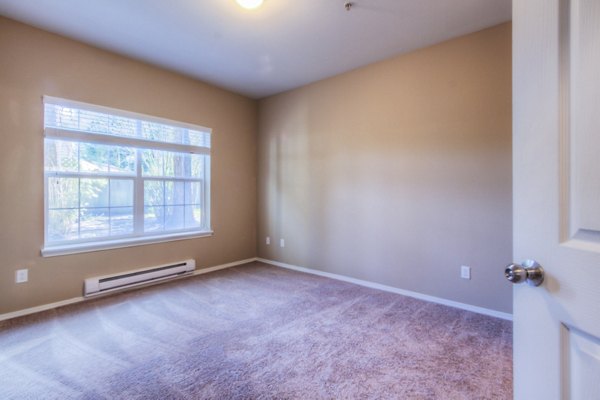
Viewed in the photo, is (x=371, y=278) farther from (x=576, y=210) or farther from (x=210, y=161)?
(x=576, y=210)

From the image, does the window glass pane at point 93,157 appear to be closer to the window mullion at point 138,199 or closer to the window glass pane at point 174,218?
the window mullion at point 138,199

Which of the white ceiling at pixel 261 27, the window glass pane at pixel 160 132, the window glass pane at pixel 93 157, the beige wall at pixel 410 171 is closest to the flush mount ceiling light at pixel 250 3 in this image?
the white ceiling at pixel 261 27

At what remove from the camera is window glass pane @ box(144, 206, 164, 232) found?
3594mm

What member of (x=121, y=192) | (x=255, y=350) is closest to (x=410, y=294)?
(x=255, y=350)

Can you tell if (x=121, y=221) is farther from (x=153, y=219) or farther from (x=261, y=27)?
(x=261, y=27)

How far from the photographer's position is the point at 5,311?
260cm

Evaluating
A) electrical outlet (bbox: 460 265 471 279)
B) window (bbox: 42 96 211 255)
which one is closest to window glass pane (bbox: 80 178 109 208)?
window (bbox: 42 96 211 255)

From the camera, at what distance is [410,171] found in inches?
125

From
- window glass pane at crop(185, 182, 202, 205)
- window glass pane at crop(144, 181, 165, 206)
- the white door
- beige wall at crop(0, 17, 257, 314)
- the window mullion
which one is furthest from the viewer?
window glass pane at crop(185, 182, 202, 205)

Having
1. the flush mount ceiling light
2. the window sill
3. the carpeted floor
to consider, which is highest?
the flush mount ceiling light

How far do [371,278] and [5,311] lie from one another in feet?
12.1

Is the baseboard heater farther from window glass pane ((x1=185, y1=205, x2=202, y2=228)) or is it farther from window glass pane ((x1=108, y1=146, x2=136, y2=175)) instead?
window glass pane ((x1=108, y1=146, x2=136, y2=175))

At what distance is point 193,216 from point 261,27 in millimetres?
2632

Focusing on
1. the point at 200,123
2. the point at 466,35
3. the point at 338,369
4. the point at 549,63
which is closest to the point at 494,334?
the point at 338,369
